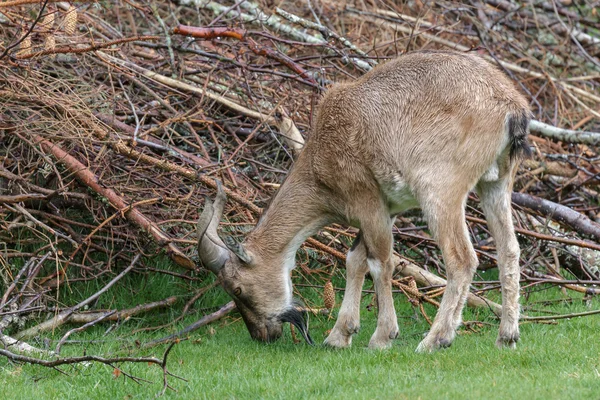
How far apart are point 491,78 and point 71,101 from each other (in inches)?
149

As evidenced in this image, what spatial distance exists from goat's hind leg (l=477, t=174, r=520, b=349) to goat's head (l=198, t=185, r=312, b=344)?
65.5 inches

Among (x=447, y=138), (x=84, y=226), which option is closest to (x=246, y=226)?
(x=84, y=226)

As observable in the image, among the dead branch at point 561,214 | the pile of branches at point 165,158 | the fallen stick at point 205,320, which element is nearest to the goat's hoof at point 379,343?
the pile of branches at point 165,158

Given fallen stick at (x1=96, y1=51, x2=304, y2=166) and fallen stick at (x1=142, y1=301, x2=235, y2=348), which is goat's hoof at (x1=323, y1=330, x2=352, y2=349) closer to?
fallen stick at (x1=142, y1=301, x2=235, y2=348)

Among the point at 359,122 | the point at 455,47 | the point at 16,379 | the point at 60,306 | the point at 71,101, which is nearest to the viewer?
the point at 16,379

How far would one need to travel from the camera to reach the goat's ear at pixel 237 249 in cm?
706

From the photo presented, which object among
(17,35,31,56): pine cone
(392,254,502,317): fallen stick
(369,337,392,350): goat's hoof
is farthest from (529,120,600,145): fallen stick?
(17,35,31,56): pine cone

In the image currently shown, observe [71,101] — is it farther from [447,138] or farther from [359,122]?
[447,138]

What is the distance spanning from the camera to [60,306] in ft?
27.8

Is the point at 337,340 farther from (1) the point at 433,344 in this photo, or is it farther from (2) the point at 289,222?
(2) the point at 289,222

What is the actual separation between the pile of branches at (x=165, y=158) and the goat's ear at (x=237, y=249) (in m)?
0.71

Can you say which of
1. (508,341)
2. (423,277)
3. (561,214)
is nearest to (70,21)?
(423,277)

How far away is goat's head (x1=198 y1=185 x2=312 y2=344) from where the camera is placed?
279 inches

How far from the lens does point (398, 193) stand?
22.7 feet
